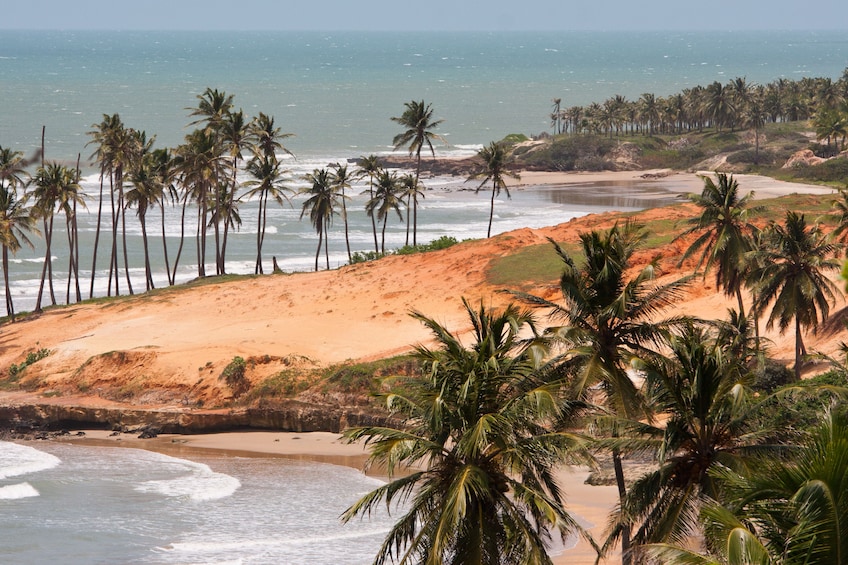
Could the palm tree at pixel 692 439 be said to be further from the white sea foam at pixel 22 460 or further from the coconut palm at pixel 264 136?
the coconut palm at pixel 264 136

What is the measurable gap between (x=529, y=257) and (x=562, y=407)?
3505 cm

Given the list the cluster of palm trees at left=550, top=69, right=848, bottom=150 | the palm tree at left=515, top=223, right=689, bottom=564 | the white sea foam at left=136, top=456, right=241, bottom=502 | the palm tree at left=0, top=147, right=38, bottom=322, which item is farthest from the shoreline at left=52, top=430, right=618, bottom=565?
the cluster of palm trees at left=550, top=69, right=848, bottom=150

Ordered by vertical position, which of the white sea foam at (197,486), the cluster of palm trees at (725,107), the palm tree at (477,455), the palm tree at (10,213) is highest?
the cluster of palm trees at (725,107)

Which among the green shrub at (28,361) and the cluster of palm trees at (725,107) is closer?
the green shrub at (28,361)

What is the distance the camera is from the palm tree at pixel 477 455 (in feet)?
52.4

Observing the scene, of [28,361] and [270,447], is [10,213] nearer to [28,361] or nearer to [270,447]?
[28,361]

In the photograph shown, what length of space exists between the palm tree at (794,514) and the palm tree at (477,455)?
3956 mm

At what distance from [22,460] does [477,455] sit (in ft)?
81.7

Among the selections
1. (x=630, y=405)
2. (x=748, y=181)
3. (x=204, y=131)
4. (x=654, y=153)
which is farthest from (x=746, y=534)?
(x=654, y=153)

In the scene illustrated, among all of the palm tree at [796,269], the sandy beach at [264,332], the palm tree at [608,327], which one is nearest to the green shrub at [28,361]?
the sandy beach at [264,332]

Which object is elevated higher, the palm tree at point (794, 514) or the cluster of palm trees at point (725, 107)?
the cluster of palm trees at point (725, 107)

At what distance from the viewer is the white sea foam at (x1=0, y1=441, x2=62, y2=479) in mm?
35125

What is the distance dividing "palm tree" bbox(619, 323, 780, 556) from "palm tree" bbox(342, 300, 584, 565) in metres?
1.24

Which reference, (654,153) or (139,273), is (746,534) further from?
(654,153)
